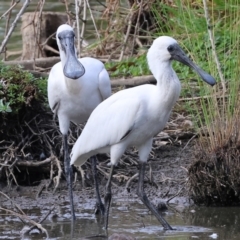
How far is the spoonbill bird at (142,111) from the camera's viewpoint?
692 centimetres

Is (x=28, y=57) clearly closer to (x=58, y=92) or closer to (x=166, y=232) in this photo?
(x=58, y=92)

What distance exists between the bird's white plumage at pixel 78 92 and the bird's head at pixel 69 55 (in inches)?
1.1

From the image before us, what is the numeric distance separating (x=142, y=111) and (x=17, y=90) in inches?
81.2

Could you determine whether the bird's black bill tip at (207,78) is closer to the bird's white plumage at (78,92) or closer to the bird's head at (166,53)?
the bird's head at (166,53)

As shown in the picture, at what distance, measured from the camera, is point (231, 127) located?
7156mm

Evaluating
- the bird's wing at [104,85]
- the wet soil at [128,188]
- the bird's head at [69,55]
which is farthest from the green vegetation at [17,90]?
the bird's wing at [104,85]

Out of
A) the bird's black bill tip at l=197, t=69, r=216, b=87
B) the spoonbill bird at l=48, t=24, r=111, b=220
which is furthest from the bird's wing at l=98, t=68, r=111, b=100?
the bird's black bill tip at l=197, t=69, r=216, b=87

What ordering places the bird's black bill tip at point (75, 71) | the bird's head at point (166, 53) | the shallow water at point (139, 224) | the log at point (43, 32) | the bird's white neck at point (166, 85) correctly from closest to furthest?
the shallow water at point (139, 224) < the bird's white neck at point (166, 85) < the bird's head at point (166, 53) < the bird's black bill tip at point (75, 71) < the log at point (43, 32)

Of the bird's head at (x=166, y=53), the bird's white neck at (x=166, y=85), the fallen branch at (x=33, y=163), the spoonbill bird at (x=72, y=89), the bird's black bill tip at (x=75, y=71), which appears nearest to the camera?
the bird's white neck at (x=166, y=85)

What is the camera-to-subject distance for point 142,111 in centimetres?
693

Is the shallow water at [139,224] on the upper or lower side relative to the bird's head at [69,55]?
lower

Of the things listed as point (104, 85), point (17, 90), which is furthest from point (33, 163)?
point (104, 85)

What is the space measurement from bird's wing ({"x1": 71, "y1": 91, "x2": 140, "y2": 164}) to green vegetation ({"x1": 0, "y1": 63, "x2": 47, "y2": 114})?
1.14 meters

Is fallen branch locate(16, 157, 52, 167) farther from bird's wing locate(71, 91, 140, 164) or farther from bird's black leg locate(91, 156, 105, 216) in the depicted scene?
bird's wing locate(71, 91, 140, 164)
